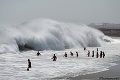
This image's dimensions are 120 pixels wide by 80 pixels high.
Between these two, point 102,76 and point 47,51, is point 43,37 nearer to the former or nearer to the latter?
point 47,51

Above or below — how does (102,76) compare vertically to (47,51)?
below

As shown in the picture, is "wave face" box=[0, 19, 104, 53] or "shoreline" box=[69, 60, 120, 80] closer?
"shoreline" box=[69, 60, 120, 80]

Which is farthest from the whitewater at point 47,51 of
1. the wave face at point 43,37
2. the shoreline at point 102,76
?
the shoreline at point 102,76

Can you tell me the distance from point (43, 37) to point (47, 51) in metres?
6.97

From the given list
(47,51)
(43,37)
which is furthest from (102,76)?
(43,37)

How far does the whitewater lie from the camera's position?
77.8 feet

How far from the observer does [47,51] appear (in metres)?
46.4

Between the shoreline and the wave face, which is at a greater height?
the wave face

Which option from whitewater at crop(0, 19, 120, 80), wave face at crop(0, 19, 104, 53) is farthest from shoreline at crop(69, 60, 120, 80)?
wave face at crop(0, 19, 104, 53)

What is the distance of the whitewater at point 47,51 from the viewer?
2372 cm

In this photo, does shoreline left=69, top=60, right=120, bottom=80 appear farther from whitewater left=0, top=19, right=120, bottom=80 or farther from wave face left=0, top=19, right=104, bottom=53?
wave face left=0, top=19, right=104, bottom=53

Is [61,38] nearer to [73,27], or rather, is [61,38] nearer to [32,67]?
[73,27]

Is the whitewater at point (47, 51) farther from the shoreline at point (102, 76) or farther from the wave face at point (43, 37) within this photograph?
the shoreline at point (102, 76)

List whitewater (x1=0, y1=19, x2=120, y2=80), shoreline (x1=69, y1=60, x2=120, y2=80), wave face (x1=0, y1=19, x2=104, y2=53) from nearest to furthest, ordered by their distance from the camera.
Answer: shoreline (x1=69, y1=60, x2=120, y2=80) < whitewater (x1=0, y1=19, x2=120, y2=80) < wave face (x1=0, y1=19, x2=104, y2=53)
